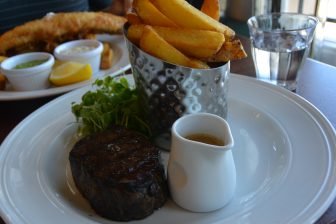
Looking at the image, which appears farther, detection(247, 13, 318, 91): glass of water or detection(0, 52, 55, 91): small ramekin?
detection(0, 52, 55, 91): small ramekin

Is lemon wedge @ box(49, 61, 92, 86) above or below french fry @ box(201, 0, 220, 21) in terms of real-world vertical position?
below

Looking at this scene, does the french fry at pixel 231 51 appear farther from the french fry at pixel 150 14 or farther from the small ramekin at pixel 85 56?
A: the small ramekin at pixel 85 56

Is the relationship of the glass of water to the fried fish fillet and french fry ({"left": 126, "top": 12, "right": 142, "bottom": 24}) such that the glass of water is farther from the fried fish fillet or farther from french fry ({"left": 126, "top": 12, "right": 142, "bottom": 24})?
the fried fish fillet

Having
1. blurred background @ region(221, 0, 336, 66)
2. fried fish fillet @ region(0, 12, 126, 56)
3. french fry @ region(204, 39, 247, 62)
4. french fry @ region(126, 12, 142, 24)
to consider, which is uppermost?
french fry @ region(126, 12, 142, 24)

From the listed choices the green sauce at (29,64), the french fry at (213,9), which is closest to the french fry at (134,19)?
the french fry at (213,9)

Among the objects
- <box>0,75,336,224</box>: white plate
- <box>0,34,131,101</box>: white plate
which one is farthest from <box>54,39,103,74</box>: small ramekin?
<box>0,75,336,224</box>: white plate

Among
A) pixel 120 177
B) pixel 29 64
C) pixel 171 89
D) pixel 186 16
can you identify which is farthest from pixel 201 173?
pixel 29 64

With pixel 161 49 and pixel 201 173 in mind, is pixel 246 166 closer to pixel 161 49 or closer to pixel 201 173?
pixel 201 173

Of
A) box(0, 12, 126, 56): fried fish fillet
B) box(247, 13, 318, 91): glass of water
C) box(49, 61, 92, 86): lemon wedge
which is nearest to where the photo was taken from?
box(247, 13, 318, 91): glass of water
